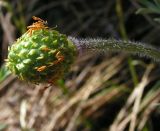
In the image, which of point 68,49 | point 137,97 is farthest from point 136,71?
point 68,49

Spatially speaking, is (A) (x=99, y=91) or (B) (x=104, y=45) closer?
(B) (x=104, y=45)

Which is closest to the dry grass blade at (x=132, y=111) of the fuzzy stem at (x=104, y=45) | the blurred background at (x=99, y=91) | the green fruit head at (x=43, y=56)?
the blurred background at (x=99, y=91)

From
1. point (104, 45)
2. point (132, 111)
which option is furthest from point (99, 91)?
point (104, 45)

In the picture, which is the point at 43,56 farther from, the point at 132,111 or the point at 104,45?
the point at 132,111

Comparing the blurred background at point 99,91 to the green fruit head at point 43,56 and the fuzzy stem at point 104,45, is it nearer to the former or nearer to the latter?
the fuzzy stem at point 104,45

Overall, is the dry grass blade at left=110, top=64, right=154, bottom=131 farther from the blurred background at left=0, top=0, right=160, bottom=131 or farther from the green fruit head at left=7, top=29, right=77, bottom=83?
the green fruit head at left=7, top=29, right=77, bottom=83

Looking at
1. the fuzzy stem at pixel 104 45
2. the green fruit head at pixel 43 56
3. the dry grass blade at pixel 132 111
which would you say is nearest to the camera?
the green fruit head at pixel 43 56
